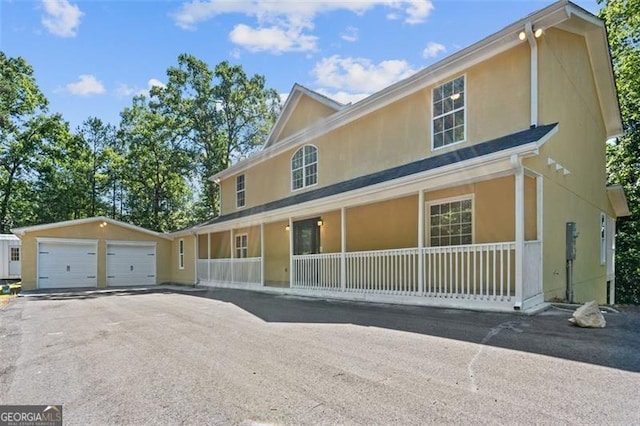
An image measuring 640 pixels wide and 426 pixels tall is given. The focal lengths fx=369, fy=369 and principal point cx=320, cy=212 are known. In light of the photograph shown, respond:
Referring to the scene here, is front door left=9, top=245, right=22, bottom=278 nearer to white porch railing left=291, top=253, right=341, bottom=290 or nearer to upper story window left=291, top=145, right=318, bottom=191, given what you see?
upper story window left=291, top=145, right=318, bottom=191

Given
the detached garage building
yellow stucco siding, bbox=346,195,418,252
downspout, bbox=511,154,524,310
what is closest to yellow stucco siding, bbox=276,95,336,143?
yellow stucco siding, bbox=346,195,418,252

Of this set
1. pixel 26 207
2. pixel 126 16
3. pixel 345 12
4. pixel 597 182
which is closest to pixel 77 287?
pixel 126 16

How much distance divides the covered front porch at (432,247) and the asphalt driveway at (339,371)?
916 mm

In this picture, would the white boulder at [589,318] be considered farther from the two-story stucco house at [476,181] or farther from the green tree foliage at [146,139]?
the green tree foliage at [146,139]

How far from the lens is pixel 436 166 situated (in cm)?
755

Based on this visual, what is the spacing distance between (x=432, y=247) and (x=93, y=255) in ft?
56.2

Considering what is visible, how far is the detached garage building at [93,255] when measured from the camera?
16703 millimetres

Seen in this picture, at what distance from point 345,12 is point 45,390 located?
1185 cm

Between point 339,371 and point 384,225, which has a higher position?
point 384,225

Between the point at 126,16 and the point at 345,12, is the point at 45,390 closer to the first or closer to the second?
the point at 126,16

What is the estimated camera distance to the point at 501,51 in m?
7.79

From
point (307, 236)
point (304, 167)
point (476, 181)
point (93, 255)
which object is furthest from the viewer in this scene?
point (93, 255)

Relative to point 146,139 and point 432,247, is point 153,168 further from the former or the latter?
point 432,247

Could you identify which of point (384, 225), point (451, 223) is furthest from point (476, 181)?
point (384, 225)
